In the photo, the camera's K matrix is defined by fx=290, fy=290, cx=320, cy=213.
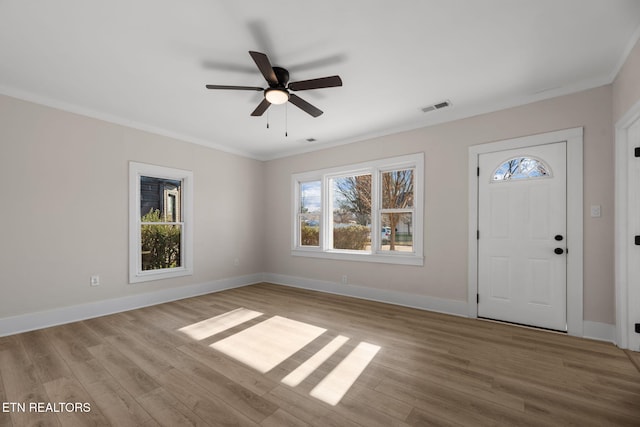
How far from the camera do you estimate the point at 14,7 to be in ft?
6.80

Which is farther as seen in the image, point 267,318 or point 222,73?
point 267,318

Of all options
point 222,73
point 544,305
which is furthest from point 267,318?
point 544,305

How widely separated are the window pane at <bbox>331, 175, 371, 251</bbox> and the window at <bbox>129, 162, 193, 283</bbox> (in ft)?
8.52

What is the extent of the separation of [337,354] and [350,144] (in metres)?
3.50

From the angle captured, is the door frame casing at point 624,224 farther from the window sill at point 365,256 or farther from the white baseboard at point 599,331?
the window sill at point 365,256

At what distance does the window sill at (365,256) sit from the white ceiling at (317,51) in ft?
6.72

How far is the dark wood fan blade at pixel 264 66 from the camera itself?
2.21 metres

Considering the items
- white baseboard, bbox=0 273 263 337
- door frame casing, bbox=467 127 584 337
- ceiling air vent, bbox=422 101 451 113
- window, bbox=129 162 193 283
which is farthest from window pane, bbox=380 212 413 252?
window, bbox=129 162 193 283

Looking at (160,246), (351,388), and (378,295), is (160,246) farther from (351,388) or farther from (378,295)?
(351,388)

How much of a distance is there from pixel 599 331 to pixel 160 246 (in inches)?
231

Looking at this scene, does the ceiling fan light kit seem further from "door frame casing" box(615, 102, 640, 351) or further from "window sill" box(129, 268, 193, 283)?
"window sill" box(129, 268, 193, 283)

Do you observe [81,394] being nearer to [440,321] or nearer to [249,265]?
[440,321]

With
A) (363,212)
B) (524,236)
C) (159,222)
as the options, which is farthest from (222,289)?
(524,236)

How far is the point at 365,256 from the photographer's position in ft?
15.8
